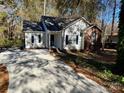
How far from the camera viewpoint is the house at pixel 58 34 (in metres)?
28.2

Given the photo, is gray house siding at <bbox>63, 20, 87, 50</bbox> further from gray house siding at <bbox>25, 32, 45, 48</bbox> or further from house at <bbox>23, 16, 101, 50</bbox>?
gray house siding at <bbox>25, 32, 45, 48</bbox>

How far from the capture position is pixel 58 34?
1141 inches

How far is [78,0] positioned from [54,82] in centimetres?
1685

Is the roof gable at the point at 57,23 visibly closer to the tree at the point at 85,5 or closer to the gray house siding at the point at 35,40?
the gray house siding at the point at 35,40

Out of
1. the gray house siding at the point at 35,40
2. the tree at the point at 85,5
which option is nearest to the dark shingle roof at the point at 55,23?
the gray house siding at the point at 35,40

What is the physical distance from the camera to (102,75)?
15406 millimetres

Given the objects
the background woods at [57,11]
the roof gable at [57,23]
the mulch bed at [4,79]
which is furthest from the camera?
the background woods at [57,11]

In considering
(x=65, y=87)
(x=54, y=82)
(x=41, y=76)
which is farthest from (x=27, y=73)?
(x=65, y=87)

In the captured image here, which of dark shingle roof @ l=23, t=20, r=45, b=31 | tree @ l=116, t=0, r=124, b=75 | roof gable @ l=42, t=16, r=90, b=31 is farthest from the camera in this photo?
dark shingle roof @ l=23, t=20, r=45, b=31

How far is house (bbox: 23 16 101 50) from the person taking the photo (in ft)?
92.5

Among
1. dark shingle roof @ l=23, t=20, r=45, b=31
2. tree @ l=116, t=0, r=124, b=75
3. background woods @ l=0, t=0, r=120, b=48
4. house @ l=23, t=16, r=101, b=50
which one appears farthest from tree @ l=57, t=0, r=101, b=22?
tree @ l=116, t=0, r=124, b=75

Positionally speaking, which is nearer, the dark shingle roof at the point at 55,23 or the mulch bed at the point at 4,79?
the mulch bed at the point at 4,79

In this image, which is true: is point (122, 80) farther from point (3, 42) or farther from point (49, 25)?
point (3, 42)

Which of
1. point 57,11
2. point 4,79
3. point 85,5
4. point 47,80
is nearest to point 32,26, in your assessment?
point 85,5
